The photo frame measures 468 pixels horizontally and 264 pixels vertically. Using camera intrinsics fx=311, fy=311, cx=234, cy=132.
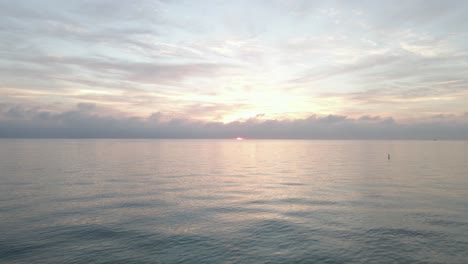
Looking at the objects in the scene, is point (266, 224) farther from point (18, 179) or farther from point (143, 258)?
point (18, 179)

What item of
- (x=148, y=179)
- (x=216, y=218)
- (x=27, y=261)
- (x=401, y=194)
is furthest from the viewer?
(x=148, y=179)

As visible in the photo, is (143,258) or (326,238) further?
(326,238)

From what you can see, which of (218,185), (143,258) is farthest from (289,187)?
(143,258)

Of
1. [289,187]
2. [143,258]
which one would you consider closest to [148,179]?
[289,187]

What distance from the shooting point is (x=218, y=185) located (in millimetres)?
65812

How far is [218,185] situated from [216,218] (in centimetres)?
2728

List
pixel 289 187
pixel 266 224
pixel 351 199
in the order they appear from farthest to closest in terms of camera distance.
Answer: pixel 289 187, pixel 351 199, pixel 266 224

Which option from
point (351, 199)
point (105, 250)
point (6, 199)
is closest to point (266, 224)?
point (105, 250)

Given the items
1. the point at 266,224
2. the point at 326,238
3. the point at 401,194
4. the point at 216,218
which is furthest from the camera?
the point at 401,194

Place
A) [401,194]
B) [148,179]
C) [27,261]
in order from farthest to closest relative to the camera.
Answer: [148,179] < [401,194] < [27,261]

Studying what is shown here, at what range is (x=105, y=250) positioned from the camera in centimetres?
2752

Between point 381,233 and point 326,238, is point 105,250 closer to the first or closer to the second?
point 326,238

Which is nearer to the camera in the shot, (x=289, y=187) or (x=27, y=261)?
(x=27, y=261)

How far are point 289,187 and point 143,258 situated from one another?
41621 millimetres
